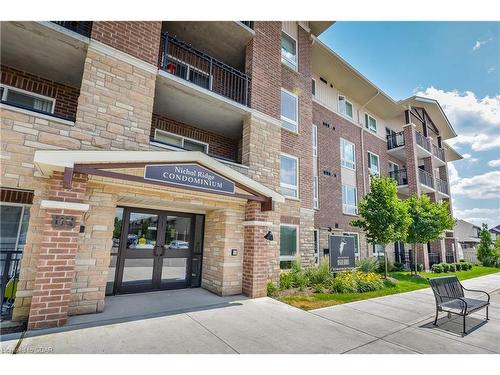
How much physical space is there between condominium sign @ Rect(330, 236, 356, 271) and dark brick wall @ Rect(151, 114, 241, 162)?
492 centimetres

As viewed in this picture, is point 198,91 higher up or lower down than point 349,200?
higher up

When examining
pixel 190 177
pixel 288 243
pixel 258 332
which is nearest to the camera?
pixel 258 332

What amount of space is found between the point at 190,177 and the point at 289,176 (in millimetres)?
5592

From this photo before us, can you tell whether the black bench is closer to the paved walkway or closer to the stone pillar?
the paved walkway

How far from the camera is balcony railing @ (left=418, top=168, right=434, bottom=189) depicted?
19.6m

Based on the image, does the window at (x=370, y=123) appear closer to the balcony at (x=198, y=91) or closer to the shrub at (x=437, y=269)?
the shrub at (x=437, y=269)

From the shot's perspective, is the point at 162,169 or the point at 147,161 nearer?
the point at 147,161

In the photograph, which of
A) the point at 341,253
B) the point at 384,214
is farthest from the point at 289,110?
the point at 341,253

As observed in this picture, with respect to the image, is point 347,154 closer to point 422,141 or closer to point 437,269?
point 422,141

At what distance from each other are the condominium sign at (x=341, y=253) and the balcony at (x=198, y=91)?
5645 millimetres

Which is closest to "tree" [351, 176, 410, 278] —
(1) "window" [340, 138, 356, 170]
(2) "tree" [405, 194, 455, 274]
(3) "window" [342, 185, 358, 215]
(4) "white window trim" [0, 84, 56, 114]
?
(2) "tree" [405, 194, 455, 274]

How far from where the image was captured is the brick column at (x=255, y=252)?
7.34 meters

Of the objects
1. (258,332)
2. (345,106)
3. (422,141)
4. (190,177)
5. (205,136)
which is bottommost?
(258,332)

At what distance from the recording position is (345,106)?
17.2 metres
